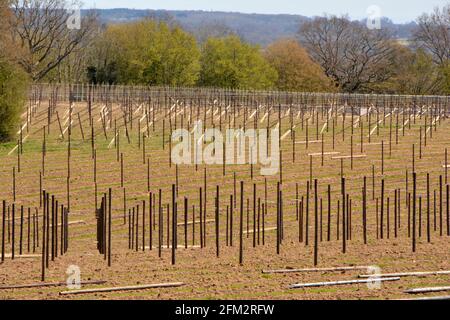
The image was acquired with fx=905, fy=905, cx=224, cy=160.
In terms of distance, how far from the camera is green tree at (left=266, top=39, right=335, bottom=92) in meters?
52.6

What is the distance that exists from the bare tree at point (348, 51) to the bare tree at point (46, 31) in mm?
15398

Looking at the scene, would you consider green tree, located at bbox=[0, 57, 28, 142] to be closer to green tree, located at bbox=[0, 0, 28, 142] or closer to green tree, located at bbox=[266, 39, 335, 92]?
green tree, located at bbox=[0, 0, 28, 142]

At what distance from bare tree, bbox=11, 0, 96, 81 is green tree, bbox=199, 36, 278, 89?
23.8ft

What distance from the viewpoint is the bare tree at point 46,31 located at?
50031 millimetres

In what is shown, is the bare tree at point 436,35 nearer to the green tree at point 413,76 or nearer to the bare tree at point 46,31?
the green tree at point 413,76

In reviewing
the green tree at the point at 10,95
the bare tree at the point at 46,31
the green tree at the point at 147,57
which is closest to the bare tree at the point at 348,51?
the green tree at the point at 147,57

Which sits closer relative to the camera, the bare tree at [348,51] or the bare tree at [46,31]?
the bare tree at [46,31]

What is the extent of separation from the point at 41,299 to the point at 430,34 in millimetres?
51735

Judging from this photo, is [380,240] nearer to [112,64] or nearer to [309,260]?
[309,260]

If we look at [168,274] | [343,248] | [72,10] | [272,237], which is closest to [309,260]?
[343,248]

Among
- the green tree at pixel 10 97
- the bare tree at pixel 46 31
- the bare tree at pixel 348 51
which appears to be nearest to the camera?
the green tree at pixel 10 97

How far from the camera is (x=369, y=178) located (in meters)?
21.3

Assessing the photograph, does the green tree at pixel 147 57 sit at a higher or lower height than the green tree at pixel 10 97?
higher

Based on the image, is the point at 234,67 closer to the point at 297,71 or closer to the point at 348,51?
the point at 297,71
